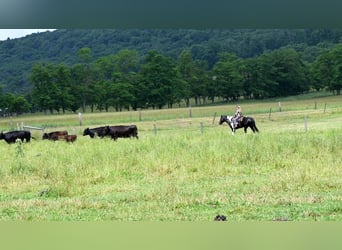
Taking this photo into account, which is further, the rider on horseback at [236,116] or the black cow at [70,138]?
the rider on horseback at [236,116]

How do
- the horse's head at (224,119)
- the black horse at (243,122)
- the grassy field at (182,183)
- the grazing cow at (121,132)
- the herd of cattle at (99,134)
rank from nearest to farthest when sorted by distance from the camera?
the grassy field at (182,183), the herd of cattle at (99,134), the grazing cow at (121,132), the black horse at (243,122), the horse's head at (224,119)

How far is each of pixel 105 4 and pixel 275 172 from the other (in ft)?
13.3

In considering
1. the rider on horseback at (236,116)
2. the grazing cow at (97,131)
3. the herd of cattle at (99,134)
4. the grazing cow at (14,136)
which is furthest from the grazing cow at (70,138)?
the rider on horseback at (236,116)

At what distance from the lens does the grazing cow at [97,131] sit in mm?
13328

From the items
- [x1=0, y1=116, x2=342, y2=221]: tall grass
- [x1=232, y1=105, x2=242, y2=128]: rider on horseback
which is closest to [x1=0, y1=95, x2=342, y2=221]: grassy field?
[x1=0, y1=116, x2=342, y2=221]: tall grass

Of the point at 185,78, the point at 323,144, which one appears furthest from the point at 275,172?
the point at 185,78

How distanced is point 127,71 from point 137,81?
0.42 metres

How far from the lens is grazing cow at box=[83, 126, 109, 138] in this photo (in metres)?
13.3

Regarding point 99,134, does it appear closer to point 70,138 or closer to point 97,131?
point 97,131

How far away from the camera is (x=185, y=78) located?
9.80 metres

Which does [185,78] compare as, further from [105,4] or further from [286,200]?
[105,4]

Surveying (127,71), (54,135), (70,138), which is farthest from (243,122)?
(127,71)

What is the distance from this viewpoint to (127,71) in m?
7.69

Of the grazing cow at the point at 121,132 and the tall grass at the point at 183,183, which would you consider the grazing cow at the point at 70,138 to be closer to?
the grazing cow at the point at 121,132
